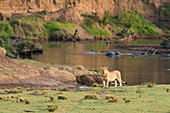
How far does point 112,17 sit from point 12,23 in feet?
129

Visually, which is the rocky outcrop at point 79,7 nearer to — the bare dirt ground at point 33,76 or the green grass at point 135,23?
the green grass at point 135,23

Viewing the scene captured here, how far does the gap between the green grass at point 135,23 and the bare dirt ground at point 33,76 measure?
86.8 metres

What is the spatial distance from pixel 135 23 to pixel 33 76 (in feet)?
310

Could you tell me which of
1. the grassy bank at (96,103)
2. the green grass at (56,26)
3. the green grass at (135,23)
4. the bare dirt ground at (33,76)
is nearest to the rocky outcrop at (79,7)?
the green grass at (56,26)

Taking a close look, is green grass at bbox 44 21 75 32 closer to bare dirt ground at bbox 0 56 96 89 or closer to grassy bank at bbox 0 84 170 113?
bare dirt ground at bbox 0 56 96 89

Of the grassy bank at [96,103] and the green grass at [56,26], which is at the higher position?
the grassy bank at [96,103]

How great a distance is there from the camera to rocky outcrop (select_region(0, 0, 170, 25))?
97375mm

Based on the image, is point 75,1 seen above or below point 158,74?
above

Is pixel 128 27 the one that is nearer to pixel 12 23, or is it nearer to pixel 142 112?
pixel 12 23

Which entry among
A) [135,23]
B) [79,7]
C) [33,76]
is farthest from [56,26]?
[33,76]

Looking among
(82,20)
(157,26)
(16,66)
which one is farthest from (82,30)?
(16,66)

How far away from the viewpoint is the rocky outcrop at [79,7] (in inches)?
3834

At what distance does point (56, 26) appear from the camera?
96.6 metres

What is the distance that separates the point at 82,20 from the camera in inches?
4173
